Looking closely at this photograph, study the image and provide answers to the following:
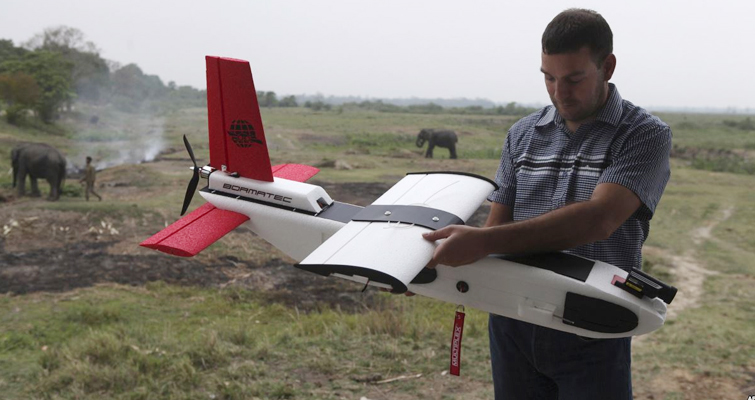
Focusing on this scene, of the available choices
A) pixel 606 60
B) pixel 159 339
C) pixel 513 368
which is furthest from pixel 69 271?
pixel 606 60

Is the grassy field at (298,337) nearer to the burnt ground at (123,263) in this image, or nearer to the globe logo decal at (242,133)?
the burnt ground at (123,263)

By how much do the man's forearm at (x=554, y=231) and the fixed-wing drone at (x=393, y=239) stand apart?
360mm

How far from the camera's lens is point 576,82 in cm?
253

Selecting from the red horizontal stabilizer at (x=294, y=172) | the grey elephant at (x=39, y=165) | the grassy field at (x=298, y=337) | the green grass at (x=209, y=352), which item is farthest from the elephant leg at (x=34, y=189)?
the red horizontal stabilizer at (x=294, y=172)

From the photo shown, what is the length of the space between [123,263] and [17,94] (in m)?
18.6

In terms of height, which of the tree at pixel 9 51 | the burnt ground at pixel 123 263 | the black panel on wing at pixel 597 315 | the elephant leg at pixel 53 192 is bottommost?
the burnt ground at pixel 123 263

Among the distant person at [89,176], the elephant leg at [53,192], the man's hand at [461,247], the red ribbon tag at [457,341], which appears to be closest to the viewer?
the man's hand at [461,247]

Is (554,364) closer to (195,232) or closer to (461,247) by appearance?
(461,247)

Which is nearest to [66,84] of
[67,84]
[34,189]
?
[67,84]

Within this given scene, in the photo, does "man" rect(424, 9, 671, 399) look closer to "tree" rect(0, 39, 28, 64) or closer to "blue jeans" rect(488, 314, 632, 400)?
"blue jeans" rect(488, 314, 632, 400)

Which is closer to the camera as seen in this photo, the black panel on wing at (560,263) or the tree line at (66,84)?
the black panel on wing at (560,263)

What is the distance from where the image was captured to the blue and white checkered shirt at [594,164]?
249cm

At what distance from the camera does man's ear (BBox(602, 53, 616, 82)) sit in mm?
2562

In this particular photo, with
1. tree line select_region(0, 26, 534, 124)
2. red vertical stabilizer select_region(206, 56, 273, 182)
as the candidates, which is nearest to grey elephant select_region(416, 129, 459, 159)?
tree line select_region(0, 26, 534, 124)
